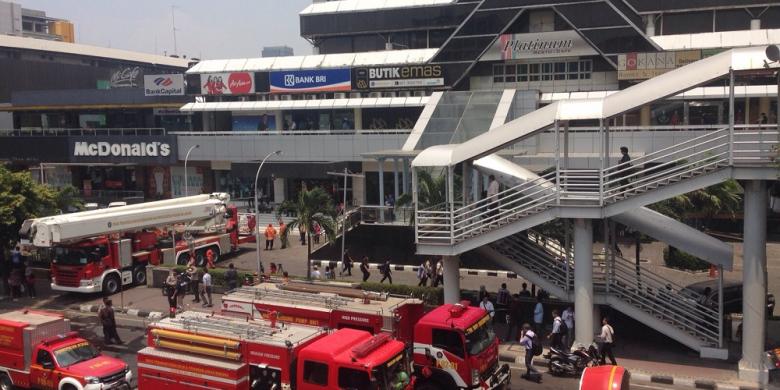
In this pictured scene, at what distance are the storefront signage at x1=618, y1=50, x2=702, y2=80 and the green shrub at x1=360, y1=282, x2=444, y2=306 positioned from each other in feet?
69.7

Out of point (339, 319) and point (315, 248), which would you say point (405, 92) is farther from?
point (339, 319)

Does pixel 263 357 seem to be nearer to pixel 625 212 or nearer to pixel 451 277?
pixel 451 277

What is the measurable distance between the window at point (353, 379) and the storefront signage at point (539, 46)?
103 ft

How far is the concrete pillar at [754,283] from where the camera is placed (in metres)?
17.8

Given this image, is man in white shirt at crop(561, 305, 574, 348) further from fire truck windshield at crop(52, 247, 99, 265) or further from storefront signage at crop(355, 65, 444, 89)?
storefront signage at crop(355, 65, 444, 89)

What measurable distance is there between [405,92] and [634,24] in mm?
14496

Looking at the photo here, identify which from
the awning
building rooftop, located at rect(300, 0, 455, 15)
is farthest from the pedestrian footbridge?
building rooftop, located at rect(300, 0, 455, 15)

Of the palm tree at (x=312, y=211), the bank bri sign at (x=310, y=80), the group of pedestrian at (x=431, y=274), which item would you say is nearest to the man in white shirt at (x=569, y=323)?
the group of pedestrian at (x=431, y=274)

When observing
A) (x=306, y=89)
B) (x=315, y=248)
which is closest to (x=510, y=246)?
(x=315, y=248)

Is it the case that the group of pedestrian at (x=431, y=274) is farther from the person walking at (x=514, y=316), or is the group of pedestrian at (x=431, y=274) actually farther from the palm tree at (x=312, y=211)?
the person walking at (x=514, y=316)

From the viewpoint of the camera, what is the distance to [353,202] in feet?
153

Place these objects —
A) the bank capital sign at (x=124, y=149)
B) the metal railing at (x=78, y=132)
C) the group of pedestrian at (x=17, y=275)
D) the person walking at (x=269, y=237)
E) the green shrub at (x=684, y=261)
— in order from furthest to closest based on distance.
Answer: the metal railing at (x=78, y=132)
the bank capital sign at (x=124, y=149)
the person walking at (x=269, y=237)
the green shrub at (x=684, y=261)
the group of pedestrian at (x=17, y=275)

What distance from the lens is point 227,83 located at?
49.9m

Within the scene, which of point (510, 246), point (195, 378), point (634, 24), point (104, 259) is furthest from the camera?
point (634, 24)
